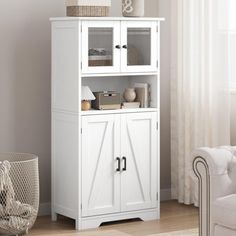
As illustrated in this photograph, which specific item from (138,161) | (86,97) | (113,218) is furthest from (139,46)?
(113,218)

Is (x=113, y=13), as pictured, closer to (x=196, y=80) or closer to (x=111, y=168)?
(x=196, y=80)

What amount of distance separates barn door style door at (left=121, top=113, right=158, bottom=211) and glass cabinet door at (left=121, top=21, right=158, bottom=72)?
1.23ft

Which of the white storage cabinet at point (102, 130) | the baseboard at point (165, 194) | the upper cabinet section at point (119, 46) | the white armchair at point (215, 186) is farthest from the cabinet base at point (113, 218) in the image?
the white armchair at point (215, 186)

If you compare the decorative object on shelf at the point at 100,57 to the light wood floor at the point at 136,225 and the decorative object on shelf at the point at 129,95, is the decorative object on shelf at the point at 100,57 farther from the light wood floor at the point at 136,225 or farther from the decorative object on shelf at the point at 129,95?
the light wood floor at the point at 136,225

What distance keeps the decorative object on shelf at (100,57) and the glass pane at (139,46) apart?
177 millimetres

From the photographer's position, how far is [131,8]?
559 centimetres

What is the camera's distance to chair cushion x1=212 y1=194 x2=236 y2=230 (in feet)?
13.8

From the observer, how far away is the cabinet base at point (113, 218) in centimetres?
546

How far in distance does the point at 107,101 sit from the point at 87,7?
72 centimetres

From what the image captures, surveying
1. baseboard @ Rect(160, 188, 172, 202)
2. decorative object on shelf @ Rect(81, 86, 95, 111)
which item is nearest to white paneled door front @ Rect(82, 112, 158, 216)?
decorative object on shelf @ Rect(81, 86, 95, 111)

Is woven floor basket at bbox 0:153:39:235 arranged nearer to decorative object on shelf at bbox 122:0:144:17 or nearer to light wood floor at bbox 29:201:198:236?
light wood floor at bbox 29:201:198:236

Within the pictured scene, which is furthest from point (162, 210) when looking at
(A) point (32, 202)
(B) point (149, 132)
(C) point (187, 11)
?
(C) point (187, 11)

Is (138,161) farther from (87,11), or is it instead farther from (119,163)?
(87,11)

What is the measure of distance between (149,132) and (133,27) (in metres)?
0.81
